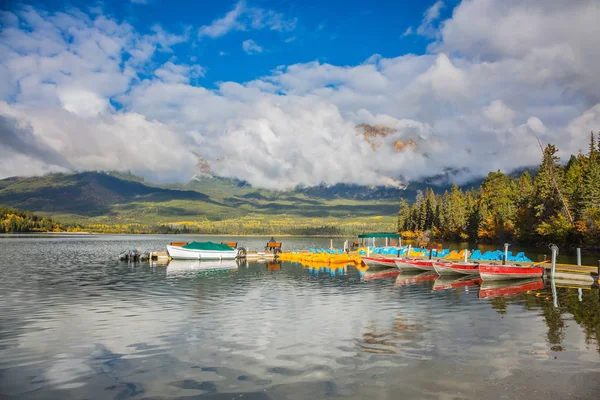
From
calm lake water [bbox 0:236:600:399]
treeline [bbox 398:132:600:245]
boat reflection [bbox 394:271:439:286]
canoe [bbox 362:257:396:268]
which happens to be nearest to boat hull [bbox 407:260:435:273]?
boat reflection [bbox 394:271:439:286]

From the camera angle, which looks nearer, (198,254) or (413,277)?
(413,277)

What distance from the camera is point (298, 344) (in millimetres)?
23312

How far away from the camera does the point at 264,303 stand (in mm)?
37562

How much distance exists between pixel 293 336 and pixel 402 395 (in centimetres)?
1013

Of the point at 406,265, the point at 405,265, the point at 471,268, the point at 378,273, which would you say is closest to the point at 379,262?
the point at 378,273

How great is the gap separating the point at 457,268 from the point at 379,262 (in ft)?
54.0

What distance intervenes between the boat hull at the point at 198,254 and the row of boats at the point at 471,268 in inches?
1335

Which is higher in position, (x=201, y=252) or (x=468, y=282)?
(x=201, y=252)

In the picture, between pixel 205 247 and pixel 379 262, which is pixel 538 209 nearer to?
pixel 379 262

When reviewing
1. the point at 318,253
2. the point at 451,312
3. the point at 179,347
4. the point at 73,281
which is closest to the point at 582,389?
the point at 451,312

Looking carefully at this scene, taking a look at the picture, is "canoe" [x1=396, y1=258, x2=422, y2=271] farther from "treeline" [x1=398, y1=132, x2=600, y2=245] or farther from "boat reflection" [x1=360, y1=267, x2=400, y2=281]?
"treeline" [x1=398, y1=132, x2=600, y2=245]

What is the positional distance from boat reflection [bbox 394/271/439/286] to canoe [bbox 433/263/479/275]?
5.60ft

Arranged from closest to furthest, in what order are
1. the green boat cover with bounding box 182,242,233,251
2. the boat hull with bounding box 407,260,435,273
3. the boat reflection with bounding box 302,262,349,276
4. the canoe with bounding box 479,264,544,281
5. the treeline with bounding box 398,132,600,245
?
1. the canoe with bounding box 479,264,544,281
2. the boat hull with bounding box 407,260,435,273
3. the boat reflection with bounding box 302,262,349,276
4. the green boat cover with bounding box 182,242,233,251
5. the treeline with bounding box 398,132,600,245

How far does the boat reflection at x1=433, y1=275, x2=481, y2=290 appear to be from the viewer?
4878cm
